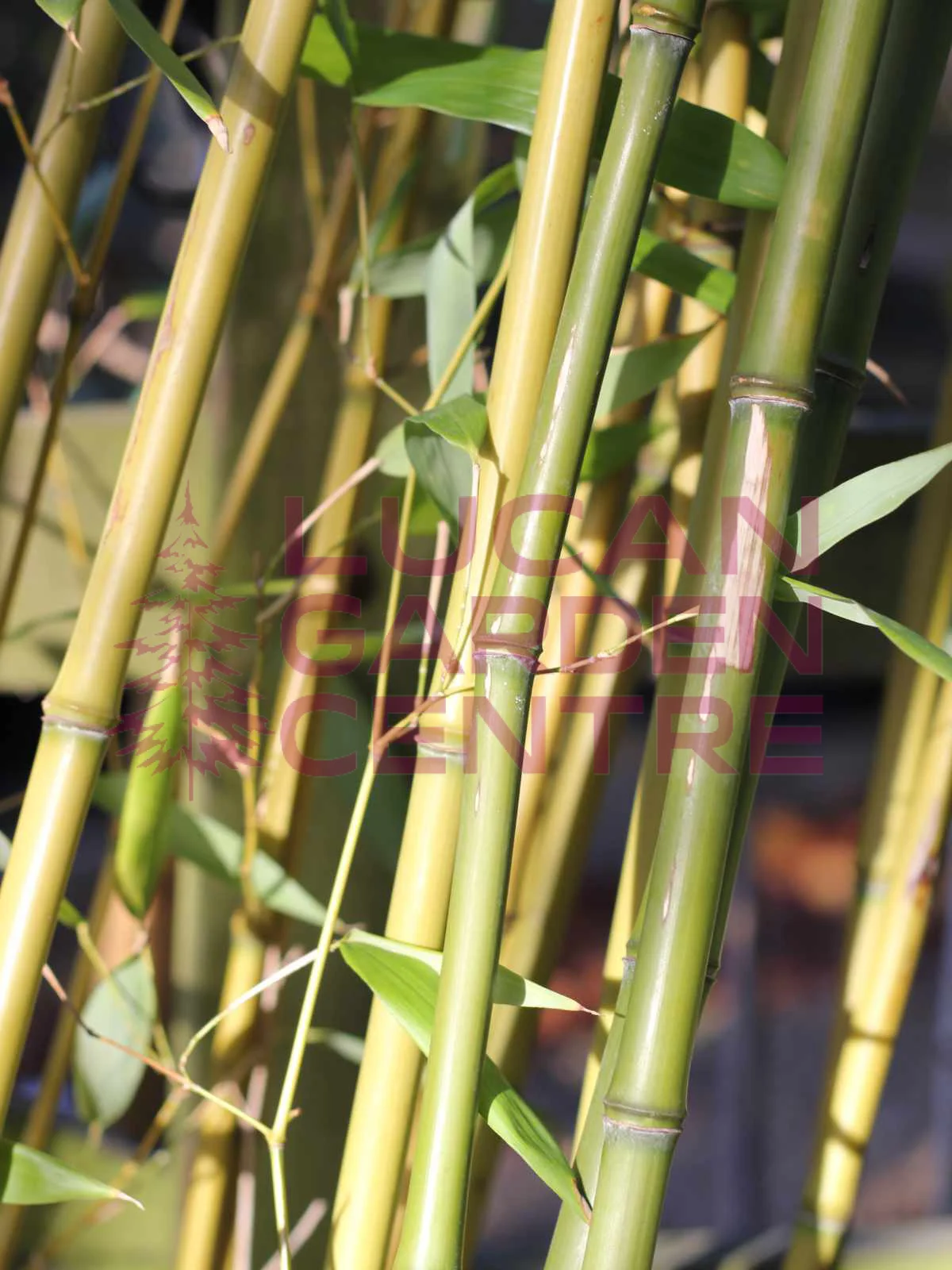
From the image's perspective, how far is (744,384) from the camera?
220 millimetres

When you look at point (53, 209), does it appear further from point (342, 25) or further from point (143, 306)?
point (143, 306)

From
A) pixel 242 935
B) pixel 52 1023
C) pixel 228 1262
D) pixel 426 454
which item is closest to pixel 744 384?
pixel 426 454

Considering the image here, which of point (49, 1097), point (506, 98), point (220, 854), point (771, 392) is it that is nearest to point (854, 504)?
point (771, 392)

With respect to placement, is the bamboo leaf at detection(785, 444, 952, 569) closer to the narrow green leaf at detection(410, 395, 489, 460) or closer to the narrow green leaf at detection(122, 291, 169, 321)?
the narrow green leaf at detection(410, 395, 489, 460)

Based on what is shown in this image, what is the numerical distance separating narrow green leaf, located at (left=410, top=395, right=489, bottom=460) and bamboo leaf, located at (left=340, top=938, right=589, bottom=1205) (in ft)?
0.38

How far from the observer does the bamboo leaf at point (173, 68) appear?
A: 0.20 m

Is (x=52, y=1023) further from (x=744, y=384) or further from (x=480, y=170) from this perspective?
(x=744, y=384)

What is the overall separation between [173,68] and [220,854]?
251 mm

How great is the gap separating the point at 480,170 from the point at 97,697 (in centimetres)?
39

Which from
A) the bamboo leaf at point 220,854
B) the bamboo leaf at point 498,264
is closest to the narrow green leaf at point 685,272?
the bamboo leaf at point 498,264

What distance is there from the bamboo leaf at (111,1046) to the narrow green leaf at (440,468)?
8.0 inches

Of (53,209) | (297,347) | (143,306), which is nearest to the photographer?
(53,209)

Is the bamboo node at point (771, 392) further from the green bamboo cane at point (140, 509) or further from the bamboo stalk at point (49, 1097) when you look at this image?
the bamboo stalk at point (49, 1097)

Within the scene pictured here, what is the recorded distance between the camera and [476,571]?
25 cm
